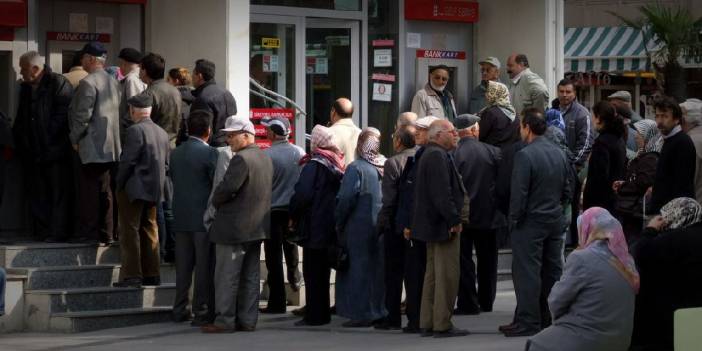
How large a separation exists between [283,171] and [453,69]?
6012 mm

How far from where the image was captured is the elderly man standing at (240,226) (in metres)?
14.2

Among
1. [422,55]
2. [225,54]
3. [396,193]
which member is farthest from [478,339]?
[422,55]

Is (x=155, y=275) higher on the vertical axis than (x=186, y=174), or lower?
lower

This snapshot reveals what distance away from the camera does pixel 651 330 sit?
11273 millimetres

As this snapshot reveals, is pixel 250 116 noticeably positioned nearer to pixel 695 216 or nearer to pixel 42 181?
pixel 42 181

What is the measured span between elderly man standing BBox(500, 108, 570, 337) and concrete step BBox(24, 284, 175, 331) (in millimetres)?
3513

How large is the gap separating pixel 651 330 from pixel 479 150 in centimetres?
445

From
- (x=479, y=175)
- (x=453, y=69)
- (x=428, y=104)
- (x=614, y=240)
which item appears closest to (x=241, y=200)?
(x=479, y=175)

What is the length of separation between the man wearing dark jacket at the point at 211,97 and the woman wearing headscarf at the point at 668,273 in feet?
19.2

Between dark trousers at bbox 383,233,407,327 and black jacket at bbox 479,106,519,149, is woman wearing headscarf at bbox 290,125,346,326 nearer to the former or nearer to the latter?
dark trousers at bbox 383,233,407,327

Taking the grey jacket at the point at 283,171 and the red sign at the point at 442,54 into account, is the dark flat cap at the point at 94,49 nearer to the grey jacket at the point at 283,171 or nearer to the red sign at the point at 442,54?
the grey jacket at the point at 283,171

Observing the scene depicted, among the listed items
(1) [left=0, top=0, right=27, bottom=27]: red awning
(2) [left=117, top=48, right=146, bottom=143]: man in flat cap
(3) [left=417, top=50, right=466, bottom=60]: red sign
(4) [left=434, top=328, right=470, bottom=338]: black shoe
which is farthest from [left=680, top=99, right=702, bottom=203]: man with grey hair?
(1) [left=0, top=0, right=27, bottom=27]: red awning

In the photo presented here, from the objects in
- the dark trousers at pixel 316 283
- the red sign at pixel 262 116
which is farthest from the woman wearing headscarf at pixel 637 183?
the red sign at pixel 262 116

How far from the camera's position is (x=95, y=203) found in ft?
51.7
